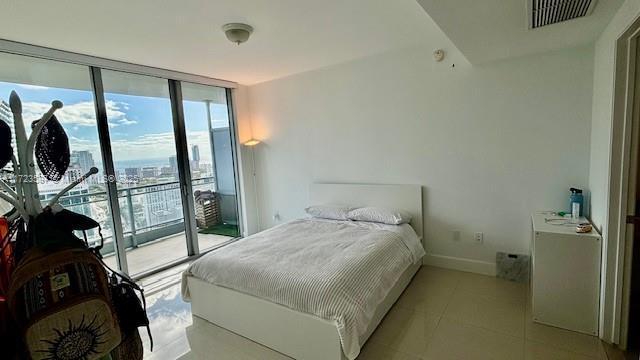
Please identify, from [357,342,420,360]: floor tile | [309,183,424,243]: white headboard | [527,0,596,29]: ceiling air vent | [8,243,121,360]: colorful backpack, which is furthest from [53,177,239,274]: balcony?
[527,0,596,29]: ceiling air vent

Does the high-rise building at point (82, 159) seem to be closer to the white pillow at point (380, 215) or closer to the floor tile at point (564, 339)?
the white pillow at point (380, 215)

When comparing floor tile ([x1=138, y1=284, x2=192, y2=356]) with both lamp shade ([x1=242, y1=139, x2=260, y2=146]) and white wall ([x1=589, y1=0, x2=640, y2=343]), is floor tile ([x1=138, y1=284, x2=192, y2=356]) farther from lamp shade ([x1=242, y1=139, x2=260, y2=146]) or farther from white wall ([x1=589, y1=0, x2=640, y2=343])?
white wall ([x1=589, y1=0, x2=640, y2=343])

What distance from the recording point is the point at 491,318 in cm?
234

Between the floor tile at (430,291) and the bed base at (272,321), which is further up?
the bed base at (272,321)

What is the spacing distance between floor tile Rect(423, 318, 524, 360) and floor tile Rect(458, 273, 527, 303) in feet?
1.96

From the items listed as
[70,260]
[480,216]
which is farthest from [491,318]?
[70,260]

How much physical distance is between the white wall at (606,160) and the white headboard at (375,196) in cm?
149

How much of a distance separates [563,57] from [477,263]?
6.78 ft

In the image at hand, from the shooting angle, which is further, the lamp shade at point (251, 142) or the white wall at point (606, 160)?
the lamp shade at point (251, 142)

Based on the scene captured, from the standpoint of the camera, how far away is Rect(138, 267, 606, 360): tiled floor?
→ 2.01 meters

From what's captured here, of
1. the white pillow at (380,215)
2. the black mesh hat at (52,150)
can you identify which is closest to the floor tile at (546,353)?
the white pillow at (380,215)

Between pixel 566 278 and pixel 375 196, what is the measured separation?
1.88 meters

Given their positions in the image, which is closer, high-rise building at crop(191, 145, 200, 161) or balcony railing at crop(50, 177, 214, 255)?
balcony railing at crop(50, 177, 214, 255)

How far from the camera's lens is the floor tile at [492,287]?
105 inches
